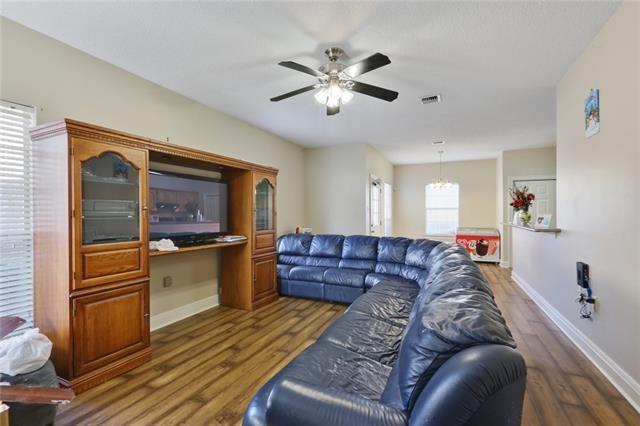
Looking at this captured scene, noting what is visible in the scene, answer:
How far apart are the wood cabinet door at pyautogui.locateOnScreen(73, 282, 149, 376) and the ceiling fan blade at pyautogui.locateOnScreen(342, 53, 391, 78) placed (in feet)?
8.04

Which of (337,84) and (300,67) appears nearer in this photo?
(300,67)

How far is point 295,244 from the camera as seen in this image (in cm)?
483

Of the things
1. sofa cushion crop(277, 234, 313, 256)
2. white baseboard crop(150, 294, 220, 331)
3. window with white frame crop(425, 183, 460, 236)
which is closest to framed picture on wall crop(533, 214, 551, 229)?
sofa cushion crop(277, 234, 313, 256)

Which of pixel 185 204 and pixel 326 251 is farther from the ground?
pixel 185 204

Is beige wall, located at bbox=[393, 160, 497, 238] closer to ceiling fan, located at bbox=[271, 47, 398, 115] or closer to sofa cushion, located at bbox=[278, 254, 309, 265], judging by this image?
sofa cushion, located at bbox=[278, 254, 309, 265]

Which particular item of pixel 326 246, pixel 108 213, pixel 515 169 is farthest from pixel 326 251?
pixel 515 169

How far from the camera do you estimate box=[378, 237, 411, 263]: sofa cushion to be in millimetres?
4094

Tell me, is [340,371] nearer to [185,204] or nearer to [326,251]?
[185,204]

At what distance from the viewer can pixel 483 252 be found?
23.1 feet

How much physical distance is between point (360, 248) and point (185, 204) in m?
2.46

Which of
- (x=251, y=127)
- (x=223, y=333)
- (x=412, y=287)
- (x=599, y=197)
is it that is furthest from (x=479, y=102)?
(x=223, y=333)

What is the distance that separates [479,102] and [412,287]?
2.51 metres

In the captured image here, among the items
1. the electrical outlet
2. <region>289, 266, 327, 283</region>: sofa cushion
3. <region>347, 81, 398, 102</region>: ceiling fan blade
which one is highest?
<region>347, 81, 398, 102</region>: ceiling fan blade

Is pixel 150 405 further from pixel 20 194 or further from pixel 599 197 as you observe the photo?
pixel 599 197
